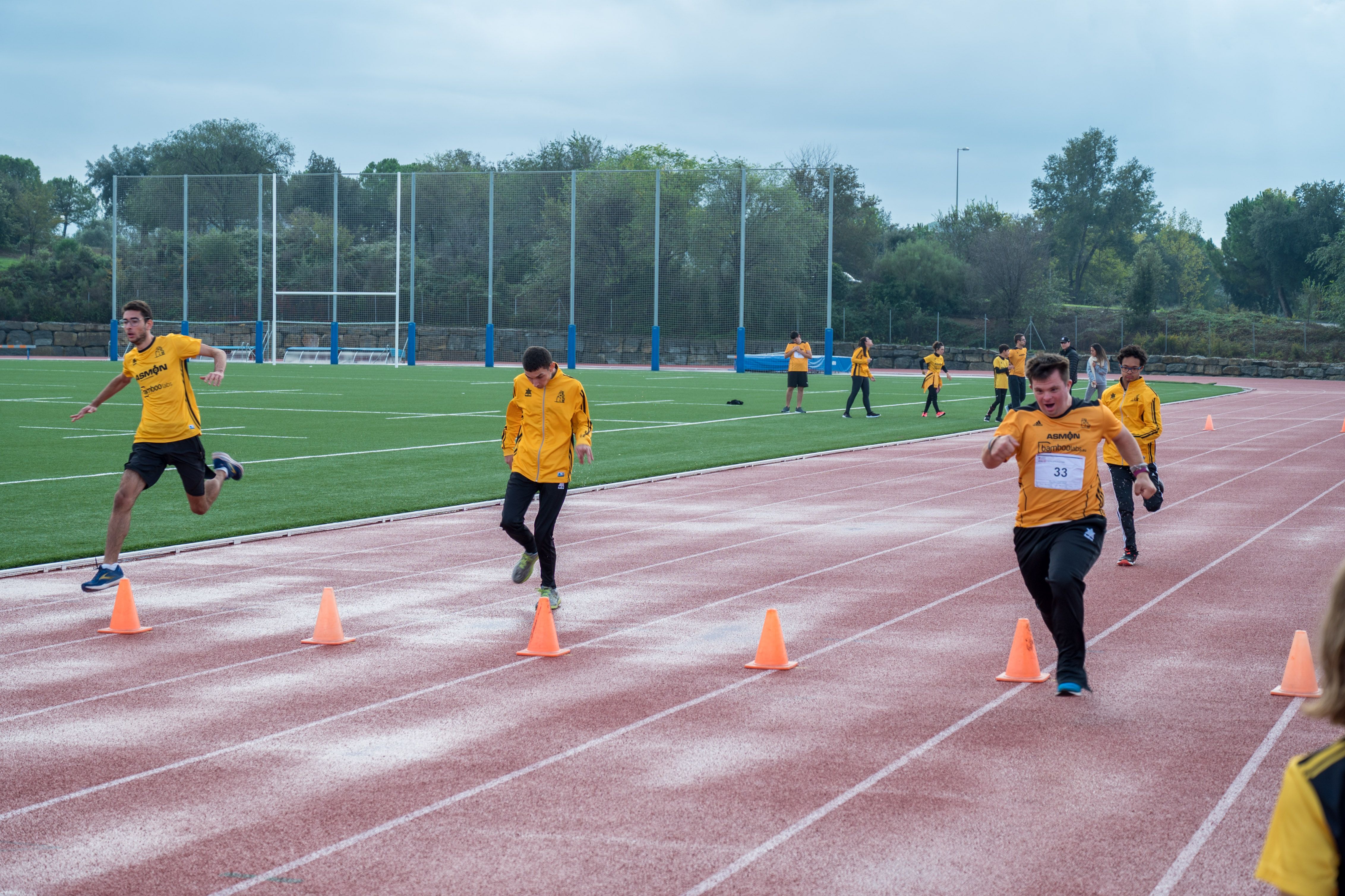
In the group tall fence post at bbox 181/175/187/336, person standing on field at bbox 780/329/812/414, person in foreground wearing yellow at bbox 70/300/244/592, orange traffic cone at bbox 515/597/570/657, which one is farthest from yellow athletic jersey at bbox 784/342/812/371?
tall fence post at bbox 181/175/187/336

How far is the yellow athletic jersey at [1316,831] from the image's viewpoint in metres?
2.15

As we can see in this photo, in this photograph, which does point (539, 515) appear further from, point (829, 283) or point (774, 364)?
point (774, 364)

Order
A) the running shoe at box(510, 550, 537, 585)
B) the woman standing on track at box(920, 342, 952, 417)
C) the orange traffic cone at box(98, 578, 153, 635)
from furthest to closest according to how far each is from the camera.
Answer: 1. the woman standing on track at box(920, 342, 952, 417)
2. the running shoe at box(510, 550, 537, 585)
3. the orange traffic cone at box(98, 578, 153, 635)

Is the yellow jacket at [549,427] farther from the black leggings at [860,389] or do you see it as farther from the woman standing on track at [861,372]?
the woman standing on track at [861,372]

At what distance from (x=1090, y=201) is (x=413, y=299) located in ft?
228

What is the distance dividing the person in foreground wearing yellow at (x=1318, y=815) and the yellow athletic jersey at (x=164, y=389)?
9820 mm

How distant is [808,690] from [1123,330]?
2549 inches

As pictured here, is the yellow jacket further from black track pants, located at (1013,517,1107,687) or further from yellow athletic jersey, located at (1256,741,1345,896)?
yellow athletic jersey, located at (1256,741,1345,896)

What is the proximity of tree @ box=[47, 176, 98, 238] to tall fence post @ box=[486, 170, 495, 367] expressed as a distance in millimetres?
58959

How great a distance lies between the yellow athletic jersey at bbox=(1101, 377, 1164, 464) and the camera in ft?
39.3

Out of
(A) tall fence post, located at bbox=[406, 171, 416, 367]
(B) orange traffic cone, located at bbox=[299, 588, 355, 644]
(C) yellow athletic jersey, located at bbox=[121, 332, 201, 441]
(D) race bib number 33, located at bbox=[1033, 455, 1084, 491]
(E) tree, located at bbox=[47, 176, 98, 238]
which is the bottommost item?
(B) orange traffic cone, located at bbox=[299, 588, 355, 644]

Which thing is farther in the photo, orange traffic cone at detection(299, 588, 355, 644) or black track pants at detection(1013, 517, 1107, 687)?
orange traffic cone at detection(299, 588, 355, 644)

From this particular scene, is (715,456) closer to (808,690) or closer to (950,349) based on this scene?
(808,690)

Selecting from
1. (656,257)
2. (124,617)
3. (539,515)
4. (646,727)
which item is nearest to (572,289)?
(656,257)
